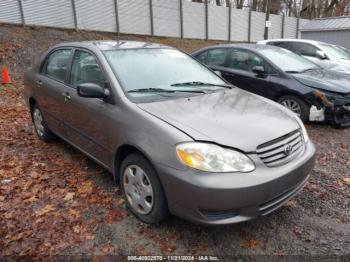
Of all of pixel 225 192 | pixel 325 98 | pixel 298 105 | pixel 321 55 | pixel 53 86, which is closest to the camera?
pixel 225 192

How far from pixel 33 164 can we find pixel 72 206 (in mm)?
1492

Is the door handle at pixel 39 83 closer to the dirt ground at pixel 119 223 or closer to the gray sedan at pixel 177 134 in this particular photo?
the gray sedan at pixel 177 134

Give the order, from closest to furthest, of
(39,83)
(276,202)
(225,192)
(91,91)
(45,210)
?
(225,192)
(276,202)
(91,91)
(45,210)
(39,83)

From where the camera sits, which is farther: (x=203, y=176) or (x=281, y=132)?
(x=281, y=132)

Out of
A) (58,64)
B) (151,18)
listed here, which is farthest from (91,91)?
(151,18)

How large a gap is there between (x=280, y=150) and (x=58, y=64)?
10.9 ft

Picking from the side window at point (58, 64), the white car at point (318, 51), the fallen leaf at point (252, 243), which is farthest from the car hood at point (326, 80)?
the side window at point (58, 64)

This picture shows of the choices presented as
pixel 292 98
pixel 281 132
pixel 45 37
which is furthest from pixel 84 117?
pixel 45 37

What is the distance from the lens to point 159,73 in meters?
3.72

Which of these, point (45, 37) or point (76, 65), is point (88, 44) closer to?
point (76, 65)

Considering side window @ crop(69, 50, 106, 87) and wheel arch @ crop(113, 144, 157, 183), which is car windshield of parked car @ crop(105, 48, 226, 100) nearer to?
side window @ crop(69, 50, 106, 87)

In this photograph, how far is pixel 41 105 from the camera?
503 cm

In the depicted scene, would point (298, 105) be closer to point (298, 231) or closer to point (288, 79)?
point (288, 79)

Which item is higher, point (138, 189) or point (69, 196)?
point (138, 189)
